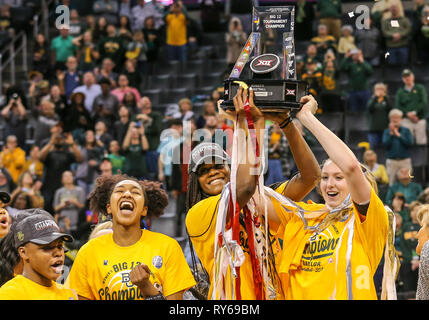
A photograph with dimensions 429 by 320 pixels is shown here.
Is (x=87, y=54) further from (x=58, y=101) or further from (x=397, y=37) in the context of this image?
(x=397, y=37)

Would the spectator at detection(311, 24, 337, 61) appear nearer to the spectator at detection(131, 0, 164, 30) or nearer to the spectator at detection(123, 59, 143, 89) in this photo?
the spectator at detection(123, 59, 143, 89)

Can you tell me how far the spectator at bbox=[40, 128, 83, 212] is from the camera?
11.2m

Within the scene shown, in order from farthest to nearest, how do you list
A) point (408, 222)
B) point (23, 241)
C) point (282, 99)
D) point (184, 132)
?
point (184, 132)
point (408, 222)
point (23, 241)
point (282, 99)

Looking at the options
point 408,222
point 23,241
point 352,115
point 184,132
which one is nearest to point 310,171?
point 23,241

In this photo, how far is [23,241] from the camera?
4.09 meters

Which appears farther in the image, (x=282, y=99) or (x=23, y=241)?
(x=23, y=241)

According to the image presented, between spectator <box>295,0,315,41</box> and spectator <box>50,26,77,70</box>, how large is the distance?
378 cm

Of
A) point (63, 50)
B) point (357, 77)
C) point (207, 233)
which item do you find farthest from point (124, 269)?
point (63, 50)

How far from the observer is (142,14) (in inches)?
555

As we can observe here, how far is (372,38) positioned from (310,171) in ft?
27.7

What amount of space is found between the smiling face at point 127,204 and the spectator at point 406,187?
19.4 ft

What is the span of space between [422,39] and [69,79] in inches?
217

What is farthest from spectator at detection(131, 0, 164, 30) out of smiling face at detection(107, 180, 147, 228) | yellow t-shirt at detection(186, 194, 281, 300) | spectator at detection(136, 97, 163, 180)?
yellow t-shirt at detection(186, 194, 281, 300)
